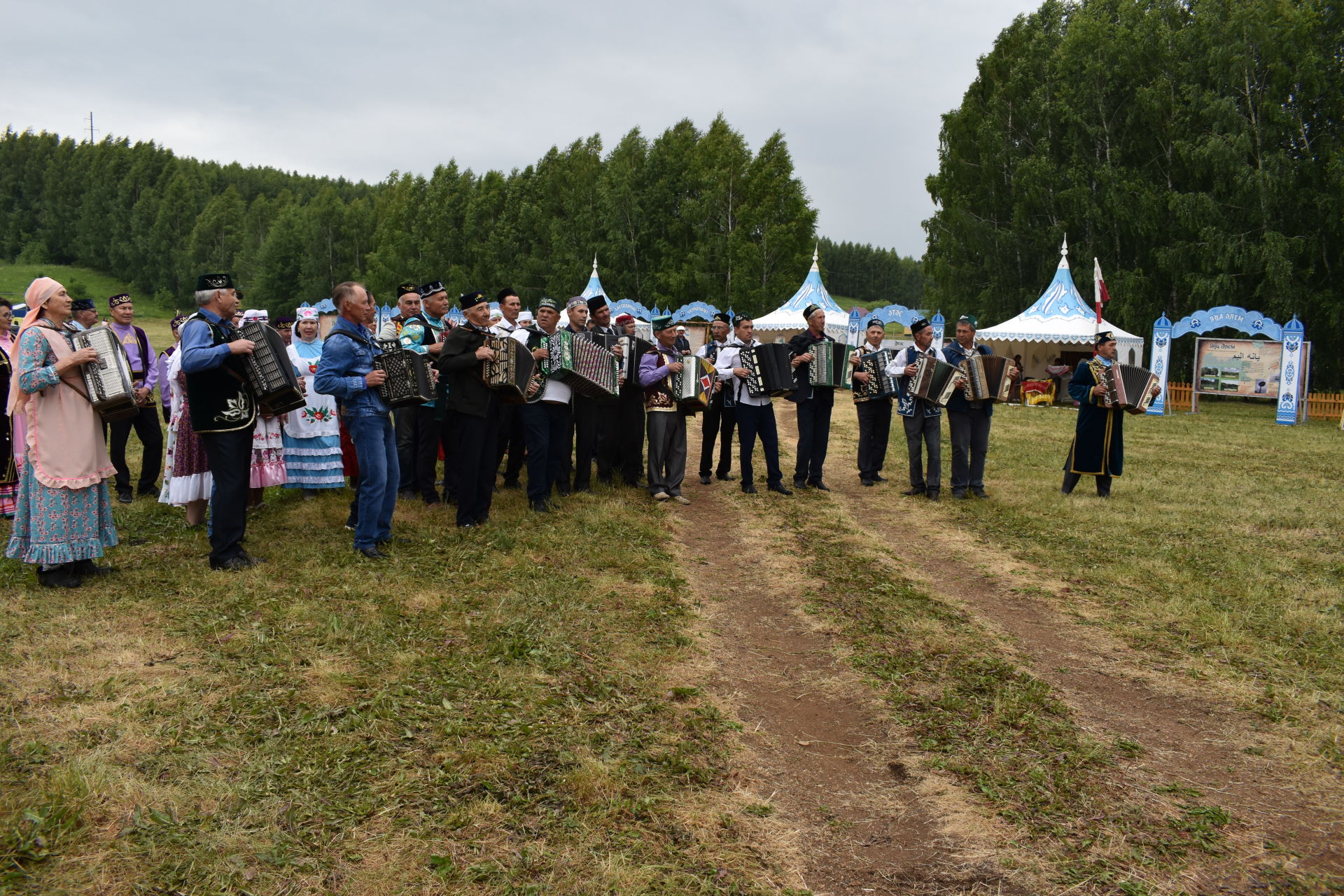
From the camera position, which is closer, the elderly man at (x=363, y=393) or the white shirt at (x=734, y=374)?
the elderly man at (x=363, y=393)

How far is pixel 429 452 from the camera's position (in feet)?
29.6

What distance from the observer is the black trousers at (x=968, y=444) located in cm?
1051

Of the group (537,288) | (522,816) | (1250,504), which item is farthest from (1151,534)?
(537,288)

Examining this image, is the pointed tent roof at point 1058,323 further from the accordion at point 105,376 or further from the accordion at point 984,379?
the accordion at point 105,376

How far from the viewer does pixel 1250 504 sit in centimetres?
1051

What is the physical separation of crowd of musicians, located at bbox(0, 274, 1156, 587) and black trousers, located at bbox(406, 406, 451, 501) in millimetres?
24

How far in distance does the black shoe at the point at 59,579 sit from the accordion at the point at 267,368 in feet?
5.23

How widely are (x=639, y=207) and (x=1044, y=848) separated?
158 ft

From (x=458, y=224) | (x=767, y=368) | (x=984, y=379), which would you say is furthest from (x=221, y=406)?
(x=458, y=224)

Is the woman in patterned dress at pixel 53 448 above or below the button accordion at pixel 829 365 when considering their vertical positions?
below

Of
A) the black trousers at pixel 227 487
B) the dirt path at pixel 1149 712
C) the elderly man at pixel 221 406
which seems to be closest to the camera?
the dirt path at pixel 1149 712

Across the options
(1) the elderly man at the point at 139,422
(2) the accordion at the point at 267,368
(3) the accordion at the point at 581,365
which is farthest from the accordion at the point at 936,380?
(1) the elderly man at the point at 139,422

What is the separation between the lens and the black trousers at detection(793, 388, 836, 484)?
10766 millimetres

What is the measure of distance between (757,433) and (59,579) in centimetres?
698
